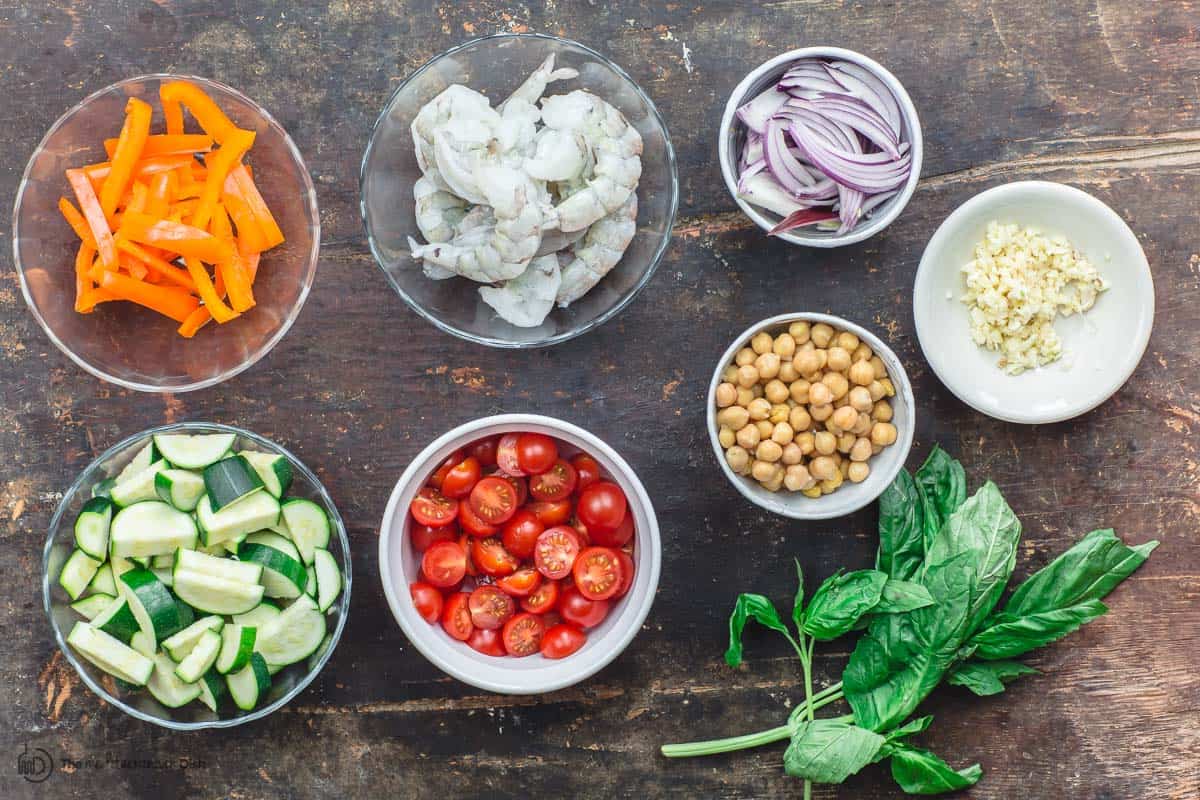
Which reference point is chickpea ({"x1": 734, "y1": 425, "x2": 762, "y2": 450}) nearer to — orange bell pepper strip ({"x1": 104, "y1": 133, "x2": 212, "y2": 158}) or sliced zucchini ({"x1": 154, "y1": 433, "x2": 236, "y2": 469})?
sliced zucchini ({"x1": 154, "y1": 433, "x2": 236, "y2": 469})

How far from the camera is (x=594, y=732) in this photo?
90.0 inches

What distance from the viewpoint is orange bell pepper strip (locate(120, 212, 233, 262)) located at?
1.85 m

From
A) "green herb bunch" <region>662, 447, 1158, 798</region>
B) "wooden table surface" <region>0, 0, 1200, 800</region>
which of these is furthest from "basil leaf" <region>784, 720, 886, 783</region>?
"wooden table surface" <region>0, 0, 1200, 800</region>

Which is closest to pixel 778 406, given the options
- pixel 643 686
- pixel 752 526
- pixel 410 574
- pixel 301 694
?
pixel 752 526

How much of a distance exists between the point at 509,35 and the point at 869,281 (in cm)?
107

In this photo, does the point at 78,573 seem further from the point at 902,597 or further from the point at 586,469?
the point at 902,597

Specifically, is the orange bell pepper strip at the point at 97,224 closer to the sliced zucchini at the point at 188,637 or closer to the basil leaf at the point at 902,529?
the sliced zucchini at the point at 188,637

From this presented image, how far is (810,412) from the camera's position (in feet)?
6.95

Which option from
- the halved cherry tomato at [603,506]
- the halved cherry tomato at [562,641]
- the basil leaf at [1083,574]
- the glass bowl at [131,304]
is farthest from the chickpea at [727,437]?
the glass bowl at [131,304]

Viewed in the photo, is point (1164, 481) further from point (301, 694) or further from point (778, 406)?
point (301, 694)

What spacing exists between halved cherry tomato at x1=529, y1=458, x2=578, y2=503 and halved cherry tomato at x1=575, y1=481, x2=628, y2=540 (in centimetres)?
5

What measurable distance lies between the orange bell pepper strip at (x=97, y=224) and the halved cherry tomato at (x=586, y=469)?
3.66 ft

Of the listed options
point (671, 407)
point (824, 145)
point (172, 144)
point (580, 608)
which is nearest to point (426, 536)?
point (580, 608)

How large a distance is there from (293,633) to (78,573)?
0.51 metres
